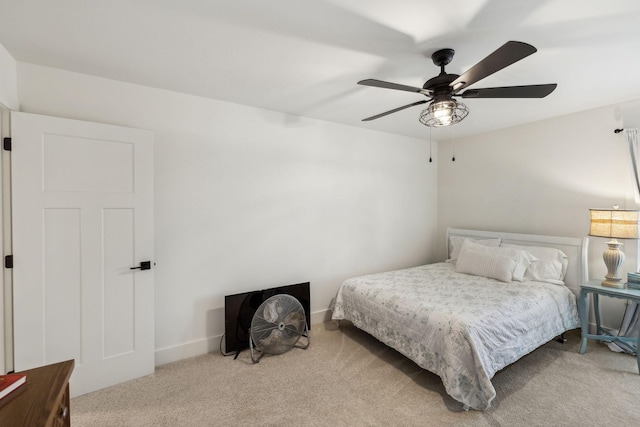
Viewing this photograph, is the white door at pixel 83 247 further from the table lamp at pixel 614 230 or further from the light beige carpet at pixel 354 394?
the table lamp at pixel 614 230

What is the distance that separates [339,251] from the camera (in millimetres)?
3559

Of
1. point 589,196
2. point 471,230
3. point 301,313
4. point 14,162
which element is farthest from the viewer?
point 471,230

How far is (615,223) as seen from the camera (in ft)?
8.37

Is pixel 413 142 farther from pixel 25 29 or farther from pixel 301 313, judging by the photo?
pixel 25 29

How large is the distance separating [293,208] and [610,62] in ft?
9.42

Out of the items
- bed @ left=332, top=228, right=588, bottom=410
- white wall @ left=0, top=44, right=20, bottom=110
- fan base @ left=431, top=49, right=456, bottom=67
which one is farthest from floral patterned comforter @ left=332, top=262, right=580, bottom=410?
white wall @ left=0, top=44, right=20, bottom=110

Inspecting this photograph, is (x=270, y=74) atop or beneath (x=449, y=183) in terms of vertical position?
atop

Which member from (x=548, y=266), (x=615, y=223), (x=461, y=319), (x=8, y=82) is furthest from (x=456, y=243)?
(x=8, y=82)

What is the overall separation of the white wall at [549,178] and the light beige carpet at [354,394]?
1254 millimetres

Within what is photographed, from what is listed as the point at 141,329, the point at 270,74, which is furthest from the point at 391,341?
the point at 270,74

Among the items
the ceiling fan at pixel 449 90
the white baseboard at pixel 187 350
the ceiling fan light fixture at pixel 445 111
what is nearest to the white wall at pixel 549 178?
the ceiling fan at pixel 449 90

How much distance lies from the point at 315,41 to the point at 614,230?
3063 millimetres

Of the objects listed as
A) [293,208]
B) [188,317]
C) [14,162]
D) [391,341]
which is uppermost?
[14,162]

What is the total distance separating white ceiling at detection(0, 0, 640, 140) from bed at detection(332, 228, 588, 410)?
5.65 ft
